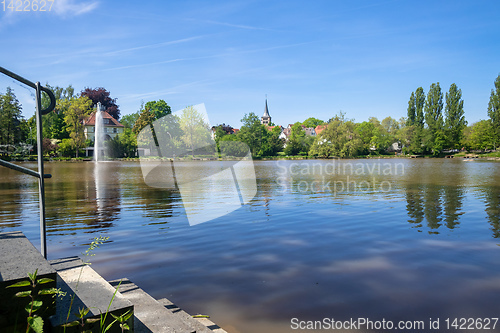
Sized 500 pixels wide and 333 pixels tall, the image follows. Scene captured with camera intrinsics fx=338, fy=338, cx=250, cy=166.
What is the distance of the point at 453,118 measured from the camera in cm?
8694

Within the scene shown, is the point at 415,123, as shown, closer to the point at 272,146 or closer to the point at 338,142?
the point at 338,142

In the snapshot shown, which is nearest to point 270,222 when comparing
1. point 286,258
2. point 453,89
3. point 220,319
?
point 286,258

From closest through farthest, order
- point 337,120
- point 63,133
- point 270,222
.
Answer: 1. point 270,222
2. point 63,133
3. point 337,120

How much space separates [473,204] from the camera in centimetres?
1120

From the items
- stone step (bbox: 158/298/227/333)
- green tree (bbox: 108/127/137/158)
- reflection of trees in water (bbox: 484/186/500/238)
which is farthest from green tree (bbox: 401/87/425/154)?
stone step (bbox: 158/298/227/333)

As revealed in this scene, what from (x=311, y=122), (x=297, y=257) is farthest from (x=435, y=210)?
(x=311, y=122)

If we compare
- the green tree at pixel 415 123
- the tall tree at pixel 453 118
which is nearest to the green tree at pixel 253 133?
the green tree at pixel 415 123

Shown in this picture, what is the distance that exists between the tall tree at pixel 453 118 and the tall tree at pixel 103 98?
90.3m

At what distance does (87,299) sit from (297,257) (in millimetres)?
3734

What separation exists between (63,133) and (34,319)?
86.5 meters

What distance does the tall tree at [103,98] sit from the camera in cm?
9550

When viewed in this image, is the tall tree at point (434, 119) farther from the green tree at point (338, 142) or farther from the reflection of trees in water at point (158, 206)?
the reflection of trees in water at point (158, 206)

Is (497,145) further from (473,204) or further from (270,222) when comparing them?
(270,222)

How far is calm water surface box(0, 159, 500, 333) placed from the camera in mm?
3650
